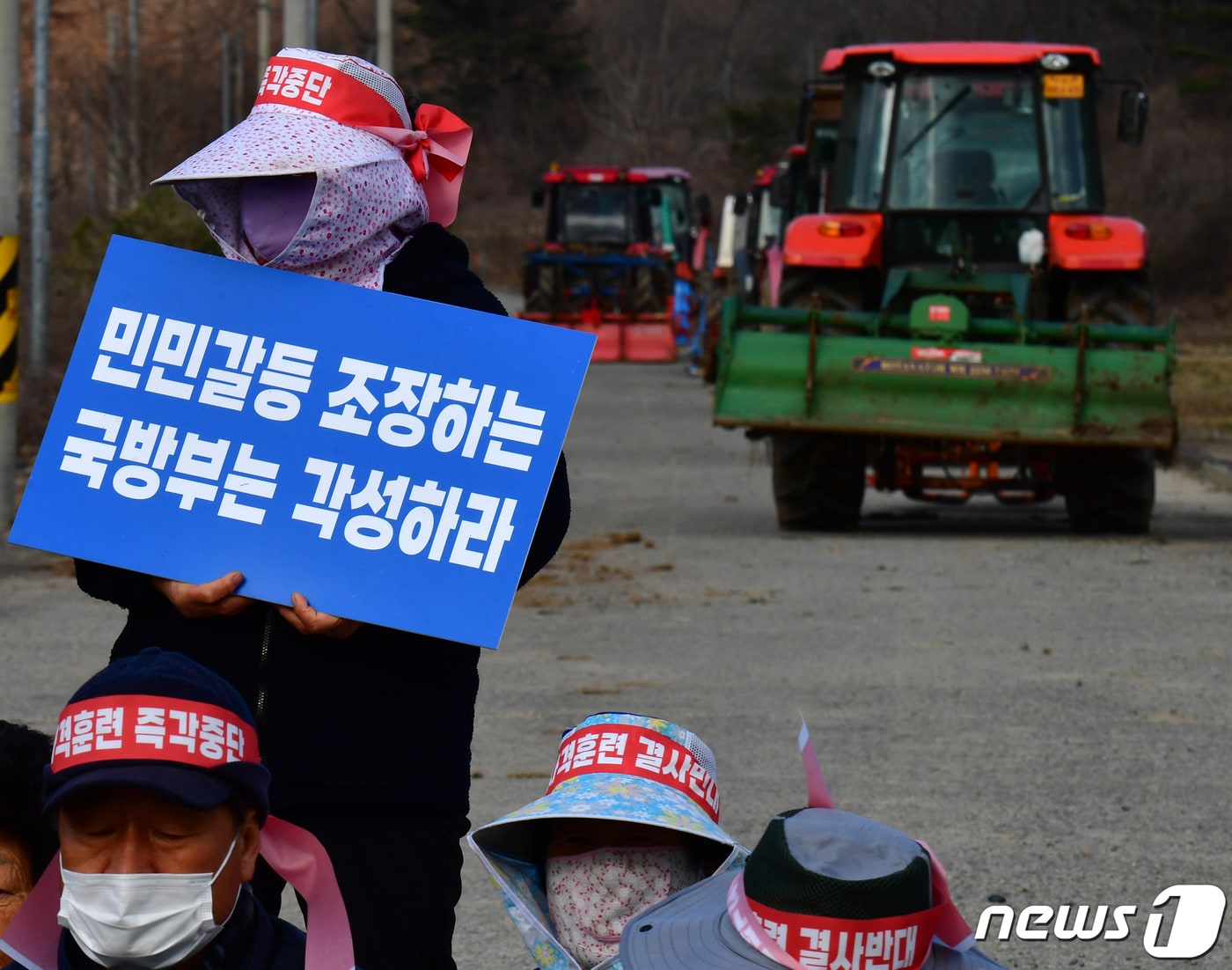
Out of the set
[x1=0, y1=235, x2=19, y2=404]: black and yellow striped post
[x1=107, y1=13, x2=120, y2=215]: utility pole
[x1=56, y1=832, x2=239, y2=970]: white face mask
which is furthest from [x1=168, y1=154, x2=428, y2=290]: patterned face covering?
[x1=107, y1=13, x2=120, y2=215]: utility pole

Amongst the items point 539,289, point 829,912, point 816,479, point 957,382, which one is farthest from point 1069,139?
point 539,289

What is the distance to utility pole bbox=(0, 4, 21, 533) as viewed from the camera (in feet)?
42.5

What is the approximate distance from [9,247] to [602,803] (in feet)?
34.3

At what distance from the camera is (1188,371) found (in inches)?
1136

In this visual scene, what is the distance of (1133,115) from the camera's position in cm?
1496

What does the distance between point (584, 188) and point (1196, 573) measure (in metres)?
26.6

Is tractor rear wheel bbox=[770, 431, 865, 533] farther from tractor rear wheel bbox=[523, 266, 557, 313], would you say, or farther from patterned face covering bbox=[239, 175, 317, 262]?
tractor rear wheel bbox=[523, 266, 557, 313]

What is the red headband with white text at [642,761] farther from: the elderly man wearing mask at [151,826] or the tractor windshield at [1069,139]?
the tractor windshield at [1069,139]

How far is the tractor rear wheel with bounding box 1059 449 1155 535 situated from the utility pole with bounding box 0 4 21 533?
6515 mm

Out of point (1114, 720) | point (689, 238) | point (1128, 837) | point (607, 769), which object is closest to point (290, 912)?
point (607, 769)

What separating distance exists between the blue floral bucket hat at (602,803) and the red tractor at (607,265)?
29.2 m

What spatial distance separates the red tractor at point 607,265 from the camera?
34.6 metres

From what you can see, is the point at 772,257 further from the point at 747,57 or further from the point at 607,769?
the point at 747,57

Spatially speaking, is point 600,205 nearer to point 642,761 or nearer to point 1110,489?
point 1110,489
